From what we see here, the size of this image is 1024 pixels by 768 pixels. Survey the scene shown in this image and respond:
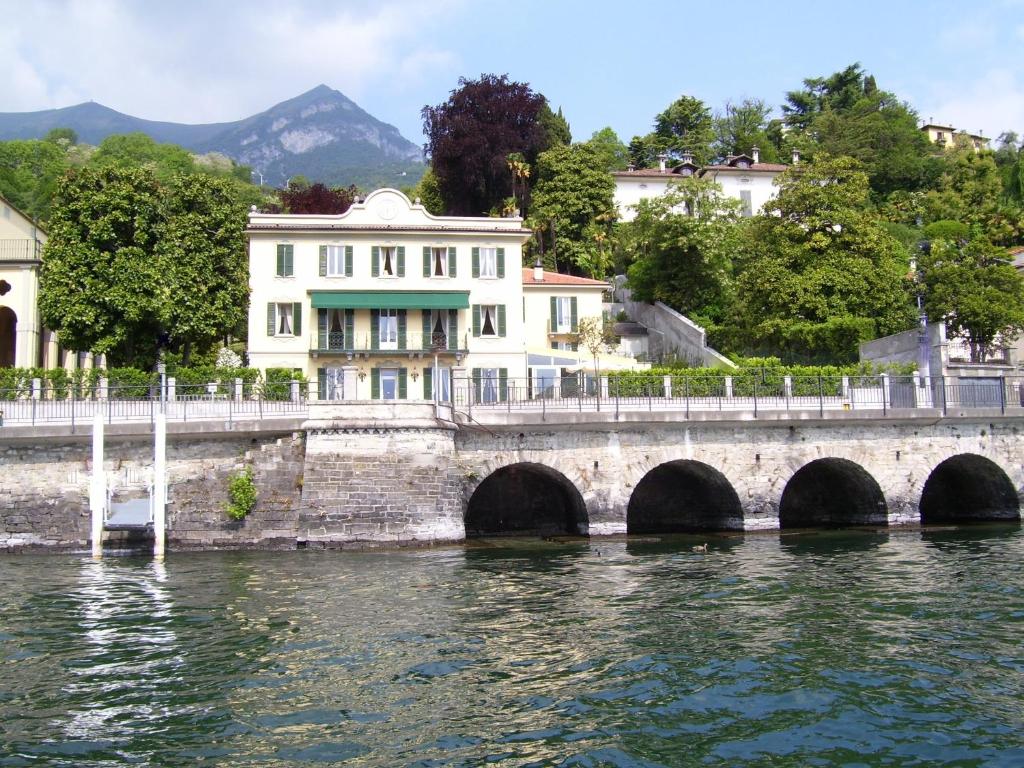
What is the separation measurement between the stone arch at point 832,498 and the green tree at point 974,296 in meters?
13.1

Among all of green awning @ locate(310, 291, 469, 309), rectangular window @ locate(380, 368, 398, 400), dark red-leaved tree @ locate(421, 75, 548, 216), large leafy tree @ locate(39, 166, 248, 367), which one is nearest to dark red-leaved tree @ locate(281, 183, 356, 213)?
dark red-leaved tree @ locate(421, 75, 548, 216)

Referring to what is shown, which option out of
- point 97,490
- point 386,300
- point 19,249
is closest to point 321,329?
point 386,300

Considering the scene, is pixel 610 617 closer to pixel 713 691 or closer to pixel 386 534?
pixel 713 691

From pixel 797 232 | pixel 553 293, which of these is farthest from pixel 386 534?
pixel 797 232

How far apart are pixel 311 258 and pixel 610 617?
27.8 meters

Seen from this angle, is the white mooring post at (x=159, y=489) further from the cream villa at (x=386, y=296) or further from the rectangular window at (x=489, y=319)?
the rectangular window at (x=489, y=319)

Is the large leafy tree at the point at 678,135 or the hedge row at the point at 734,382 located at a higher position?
the large leafy tree at the point at 678,135

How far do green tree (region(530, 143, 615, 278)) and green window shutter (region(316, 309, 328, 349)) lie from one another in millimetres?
18939

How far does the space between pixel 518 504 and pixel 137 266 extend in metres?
16.9

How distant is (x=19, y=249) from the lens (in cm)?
3959

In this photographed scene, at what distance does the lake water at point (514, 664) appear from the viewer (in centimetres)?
944

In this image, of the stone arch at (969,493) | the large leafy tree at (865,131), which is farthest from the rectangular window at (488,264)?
the large leafy tree at (865,131)

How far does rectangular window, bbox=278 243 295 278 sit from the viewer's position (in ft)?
127

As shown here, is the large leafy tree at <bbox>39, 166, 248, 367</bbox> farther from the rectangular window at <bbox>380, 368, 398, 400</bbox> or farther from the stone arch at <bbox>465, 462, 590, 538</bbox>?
the stone arch at <bbox>465, 462, 590, 538</bbox>
